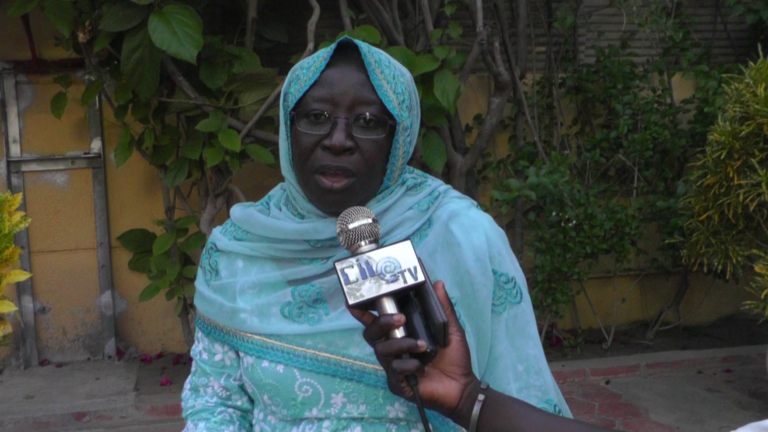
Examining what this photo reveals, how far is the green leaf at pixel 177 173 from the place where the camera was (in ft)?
16.4

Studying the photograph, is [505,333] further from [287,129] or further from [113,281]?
[113,281]

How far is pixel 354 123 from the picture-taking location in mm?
1852

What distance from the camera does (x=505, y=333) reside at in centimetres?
183

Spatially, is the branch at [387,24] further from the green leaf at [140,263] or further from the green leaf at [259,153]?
the green leaf at [140,263]

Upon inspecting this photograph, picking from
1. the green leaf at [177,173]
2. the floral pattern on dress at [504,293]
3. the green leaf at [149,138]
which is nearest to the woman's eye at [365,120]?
the floral pattern on dress at [504,293]

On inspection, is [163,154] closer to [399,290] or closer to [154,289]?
[154,289]

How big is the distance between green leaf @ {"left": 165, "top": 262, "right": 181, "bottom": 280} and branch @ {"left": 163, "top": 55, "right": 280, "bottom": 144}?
981 mm

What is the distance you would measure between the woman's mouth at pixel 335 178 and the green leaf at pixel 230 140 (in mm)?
2883

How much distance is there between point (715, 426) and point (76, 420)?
12.8ft

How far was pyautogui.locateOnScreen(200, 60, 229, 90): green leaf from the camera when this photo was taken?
15.5 feet

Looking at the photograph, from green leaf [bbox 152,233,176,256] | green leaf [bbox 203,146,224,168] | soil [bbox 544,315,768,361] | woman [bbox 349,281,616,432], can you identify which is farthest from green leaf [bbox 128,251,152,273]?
woman [bbox 349,281,616,432]

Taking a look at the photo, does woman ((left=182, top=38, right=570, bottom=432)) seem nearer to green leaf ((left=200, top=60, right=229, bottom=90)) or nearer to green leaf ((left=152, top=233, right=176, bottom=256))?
green leaf ((left=200, top=60, right=229, bottom=90))

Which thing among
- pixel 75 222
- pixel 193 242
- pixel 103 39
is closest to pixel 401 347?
pixel 103 39

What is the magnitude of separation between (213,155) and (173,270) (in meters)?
0.86
